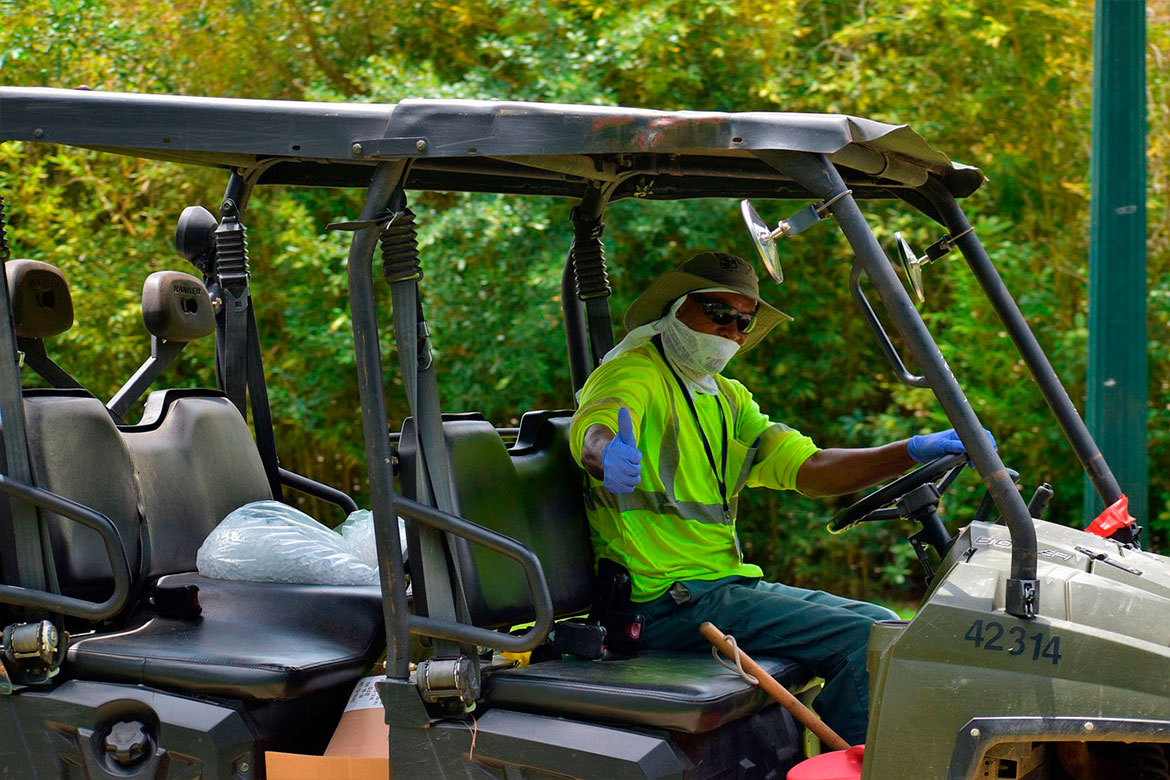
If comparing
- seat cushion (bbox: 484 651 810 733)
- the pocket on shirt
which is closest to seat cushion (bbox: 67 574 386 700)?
seat cushion (bbox: 484 651 810 733)

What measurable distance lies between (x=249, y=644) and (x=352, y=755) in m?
0.37

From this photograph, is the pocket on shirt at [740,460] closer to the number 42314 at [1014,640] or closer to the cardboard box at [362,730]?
the cardboard box at [362,730]

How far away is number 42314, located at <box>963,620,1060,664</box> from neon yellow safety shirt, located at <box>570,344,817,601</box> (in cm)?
107

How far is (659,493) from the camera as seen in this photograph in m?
3.66

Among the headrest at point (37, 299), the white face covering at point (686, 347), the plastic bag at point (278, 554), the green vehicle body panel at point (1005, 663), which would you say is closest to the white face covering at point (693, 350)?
the white face covering at point (686, 347)

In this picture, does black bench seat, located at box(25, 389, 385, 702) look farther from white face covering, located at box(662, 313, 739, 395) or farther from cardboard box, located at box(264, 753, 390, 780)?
white face covering, located at box(662, 313, 739, 395)

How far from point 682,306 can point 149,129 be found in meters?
1.47

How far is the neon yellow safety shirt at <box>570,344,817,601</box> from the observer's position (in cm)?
362

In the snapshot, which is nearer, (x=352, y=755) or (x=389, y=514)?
(x=389, y=514)

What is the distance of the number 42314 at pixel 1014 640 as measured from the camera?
259 centimetres

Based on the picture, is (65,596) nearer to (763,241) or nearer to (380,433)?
(380,433)

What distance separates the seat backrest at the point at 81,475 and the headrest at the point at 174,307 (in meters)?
0.50

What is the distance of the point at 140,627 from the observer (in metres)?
3.47

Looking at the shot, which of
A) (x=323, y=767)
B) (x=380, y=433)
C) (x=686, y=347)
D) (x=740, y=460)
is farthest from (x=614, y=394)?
(x=323, y=767)
